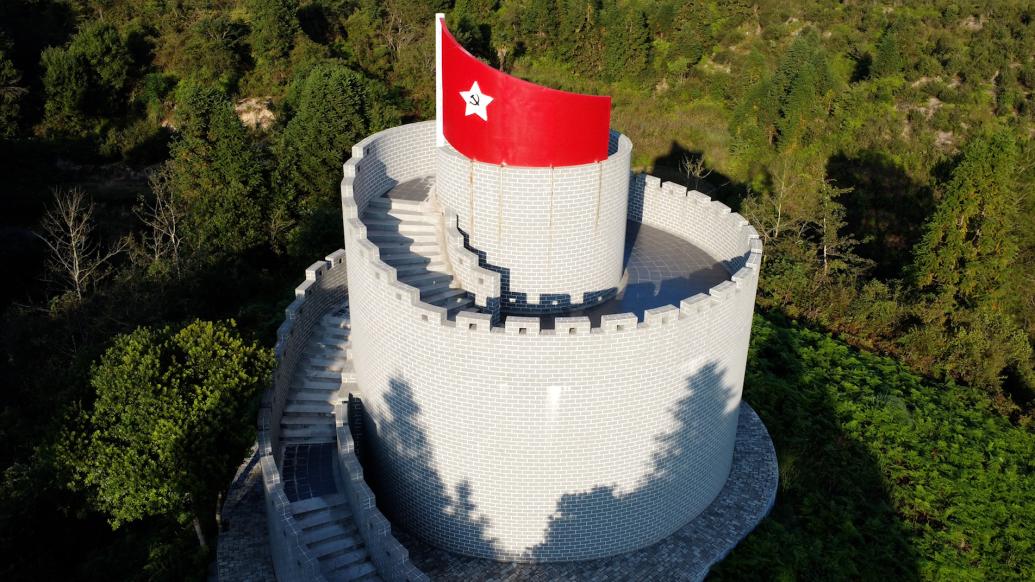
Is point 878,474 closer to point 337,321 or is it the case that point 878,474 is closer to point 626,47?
point 337,321

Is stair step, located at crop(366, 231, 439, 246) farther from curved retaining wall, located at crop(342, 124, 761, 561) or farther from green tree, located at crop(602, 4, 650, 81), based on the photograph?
green tree, located at crop(602, 4, 650, 81)

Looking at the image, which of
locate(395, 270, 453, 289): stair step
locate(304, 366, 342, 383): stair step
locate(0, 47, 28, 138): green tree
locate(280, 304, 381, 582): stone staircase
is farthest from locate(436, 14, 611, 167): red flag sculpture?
locate(0, 47, 28, 138): green tree

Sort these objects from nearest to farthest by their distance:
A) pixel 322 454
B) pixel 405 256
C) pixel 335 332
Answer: pixel 405 256 → pixel 322 454 → pixel 335 332

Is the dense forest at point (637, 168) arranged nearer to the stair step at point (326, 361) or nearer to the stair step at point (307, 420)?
the stair step at point (307, 420)

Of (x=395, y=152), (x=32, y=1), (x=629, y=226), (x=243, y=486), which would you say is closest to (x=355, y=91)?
(x=395, y=152)

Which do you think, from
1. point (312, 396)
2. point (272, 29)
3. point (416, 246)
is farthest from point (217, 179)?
point (272, 29)

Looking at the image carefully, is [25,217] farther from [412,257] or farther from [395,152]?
[412,257]
